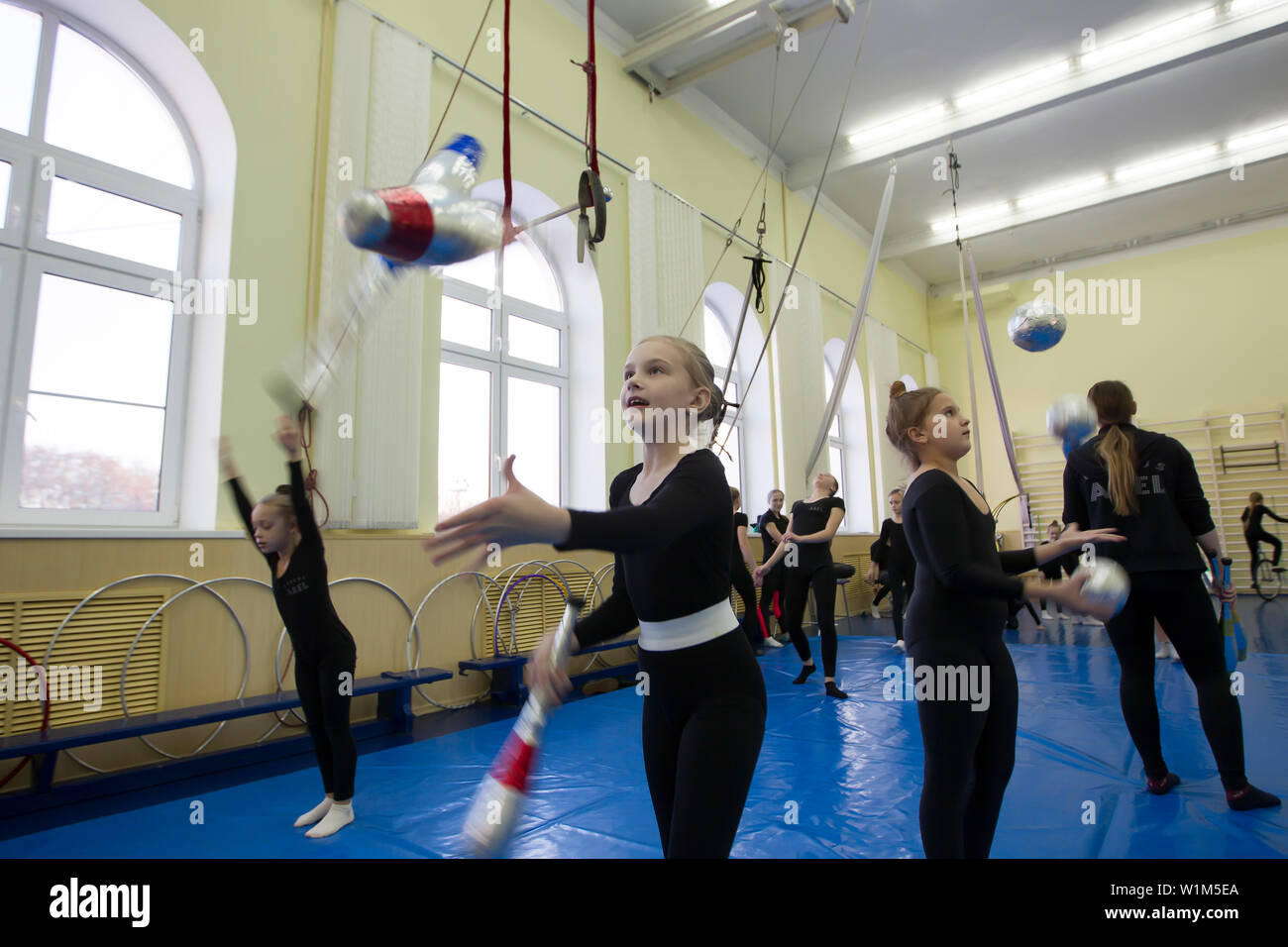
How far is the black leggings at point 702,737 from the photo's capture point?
3.31 feet

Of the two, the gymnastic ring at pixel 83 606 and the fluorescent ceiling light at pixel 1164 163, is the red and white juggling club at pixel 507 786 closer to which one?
the gymnastic ring at pixel 83 606

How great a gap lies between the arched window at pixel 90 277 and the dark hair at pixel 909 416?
3.44 m

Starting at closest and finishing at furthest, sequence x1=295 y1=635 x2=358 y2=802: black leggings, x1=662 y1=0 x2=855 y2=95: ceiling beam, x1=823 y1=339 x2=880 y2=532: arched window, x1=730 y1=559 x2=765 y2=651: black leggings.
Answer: x1=295 y1=635 x2=358 y2=802: black leggings
x1=730 y1=559 x2=765 y2=651: black leggings
x1=662 y1=0 x2=855 y2=95: ceiling beam
x1=823 y1=339 x2=880 y2=532: arched window

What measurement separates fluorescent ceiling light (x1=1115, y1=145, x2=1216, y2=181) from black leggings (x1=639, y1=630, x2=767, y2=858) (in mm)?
10800

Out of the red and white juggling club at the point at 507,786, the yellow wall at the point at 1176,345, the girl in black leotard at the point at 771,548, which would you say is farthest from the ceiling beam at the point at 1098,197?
the red and white juggling club at the point at 507,786

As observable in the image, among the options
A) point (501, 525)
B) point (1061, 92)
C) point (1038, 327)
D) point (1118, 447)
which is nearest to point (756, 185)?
point (1061, 92)

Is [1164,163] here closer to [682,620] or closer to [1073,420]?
[1073,420]

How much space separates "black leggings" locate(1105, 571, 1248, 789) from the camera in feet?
7.09

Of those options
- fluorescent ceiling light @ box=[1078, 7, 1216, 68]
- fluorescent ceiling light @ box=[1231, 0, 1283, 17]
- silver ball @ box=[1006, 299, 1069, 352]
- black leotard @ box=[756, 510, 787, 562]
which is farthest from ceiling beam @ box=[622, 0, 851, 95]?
black leotard @ box=[756, 510, 787, 562]

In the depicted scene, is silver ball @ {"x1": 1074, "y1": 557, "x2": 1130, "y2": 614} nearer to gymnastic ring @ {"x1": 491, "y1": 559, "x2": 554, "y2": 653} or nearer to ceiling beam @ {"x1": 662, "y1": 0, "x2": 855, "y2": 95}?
gymnastic ring @ {"x1": 491, "y1": 559, "x2": 554, "y2": 653}

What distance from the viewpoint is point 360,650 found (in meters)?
3.77

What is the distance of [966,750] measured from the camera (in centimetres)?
135

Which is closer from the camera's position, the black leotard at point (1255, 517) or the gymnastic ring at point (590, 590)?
the gymnastic ring at point (590, 590)

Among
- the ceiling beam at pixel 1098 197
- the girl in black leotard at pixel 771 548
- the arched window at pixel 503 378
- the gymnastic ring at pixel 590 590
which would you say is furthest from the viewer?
the ceiling beam at pixel 1098 197
